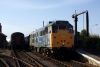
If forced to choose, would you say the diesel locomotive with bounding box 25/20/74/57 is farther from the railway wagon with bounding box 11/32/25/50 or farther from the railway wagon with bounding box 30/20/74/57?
the railway wagon with bounding box 11/32/25/50

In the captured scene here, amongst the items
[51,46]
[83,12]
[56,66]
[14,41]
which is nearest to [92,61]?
[56,66]

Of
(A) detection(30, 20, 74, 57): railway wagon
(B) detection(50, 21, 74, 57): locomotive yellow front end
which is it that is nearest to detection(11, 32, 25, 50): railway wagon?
(A) detection(30, 20, 74, 57): railway wagon

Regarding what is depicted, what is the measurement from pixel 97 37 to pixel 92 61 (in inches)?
591

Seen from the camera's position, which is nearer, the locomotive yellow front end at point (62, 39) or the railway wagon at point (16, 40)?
the locomotive yellow front end at point (62, 39)

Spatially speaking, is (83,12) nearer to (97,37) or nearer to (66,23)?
(97,37)

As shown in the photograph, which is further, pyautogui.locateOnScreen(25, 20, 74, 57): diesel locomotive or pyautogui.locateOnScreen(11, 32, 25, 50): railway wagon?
pyautogui.locateOnScreen(11, 32, 25, 50): railway wagon

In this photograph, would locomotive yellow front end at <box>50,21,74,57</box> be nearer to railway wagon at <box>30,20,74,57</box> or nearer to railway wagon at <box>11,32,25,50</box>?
railway wagon at <box>30,20,74,57</box>

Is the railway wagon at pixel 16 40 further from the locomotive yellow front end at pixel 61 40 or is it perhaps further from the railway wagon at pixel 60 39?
the locomotive yellow front end at pixel 61 40

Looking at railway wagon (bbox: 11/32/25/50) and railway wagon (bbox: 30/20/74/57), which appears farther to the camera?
railway wagon (bbox: 11/32/25/50)

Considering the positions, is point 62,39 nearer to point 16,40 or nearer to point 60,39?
point 60,39

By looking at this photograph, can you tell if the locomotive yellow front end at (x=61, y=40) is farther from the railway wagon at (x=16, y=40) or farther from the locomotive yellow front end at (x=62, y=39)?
the railway wagon at (x=16, y=40)

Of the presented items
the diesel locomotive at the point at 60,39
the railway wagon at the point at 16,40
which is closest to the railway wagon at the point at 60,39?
the diesel locomotive at the point at 60,39

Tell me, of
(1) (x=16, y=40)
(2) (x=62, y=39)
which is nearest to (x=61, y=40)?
(2) (x=62, y=39)

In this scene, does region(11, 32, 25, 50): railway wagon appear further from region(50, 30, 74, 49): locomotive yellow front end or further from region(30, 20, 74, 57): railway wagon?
region(50, 30, 74, 49): locomotive yellow front end
